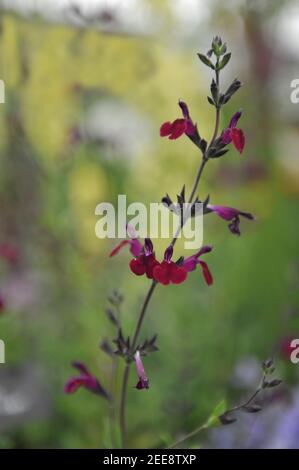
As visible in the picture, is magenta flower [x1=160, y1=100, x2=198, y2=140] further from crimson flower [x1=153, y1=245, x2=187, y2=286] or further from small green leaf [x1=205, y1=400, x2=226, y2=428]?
small green leaf [x1=205, y1=400, x2=226, y2=428]

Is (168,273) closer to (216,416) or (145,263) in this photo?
(145,263)

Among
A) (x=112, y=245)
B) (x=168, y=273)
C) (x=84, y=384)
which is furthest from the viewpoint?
(x=112, y=245)

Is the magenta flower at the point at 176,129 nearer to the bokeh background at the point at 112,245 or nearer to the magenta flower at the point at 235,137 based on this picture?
the magenta flower at the point at 235,137

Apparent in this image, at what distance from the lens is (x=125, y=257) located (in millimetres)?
1514

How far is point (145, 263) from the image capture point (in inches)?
24.6

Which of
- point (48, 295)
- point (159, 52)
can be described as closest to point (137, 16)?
point (159, 52)

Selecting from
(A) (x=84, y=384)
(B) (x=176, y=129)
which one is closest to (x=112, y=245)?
(A) (x=84, y=384)

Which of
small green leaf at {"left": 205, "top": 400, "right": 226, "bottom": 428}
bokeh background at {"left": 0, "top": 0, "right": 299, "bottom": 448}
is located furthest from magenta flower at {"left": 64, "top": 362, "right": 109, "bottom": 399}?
bokeh background at {"left": 0, "top": 0, "right": 299, "bottom": 448}

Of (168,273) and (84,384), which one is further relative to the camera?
(84,384)

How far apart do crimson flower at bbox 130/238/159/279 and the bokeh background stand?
19.3 inches

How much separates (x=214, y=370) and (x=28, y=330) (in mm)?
396

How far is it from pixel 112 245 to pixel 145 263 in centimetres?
83

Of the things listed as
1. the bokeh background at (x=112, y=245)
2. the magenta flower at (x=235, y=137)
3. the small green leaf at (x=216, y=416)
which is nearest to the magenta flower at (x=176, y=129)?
the magenta flower at (x=235, y=137)
